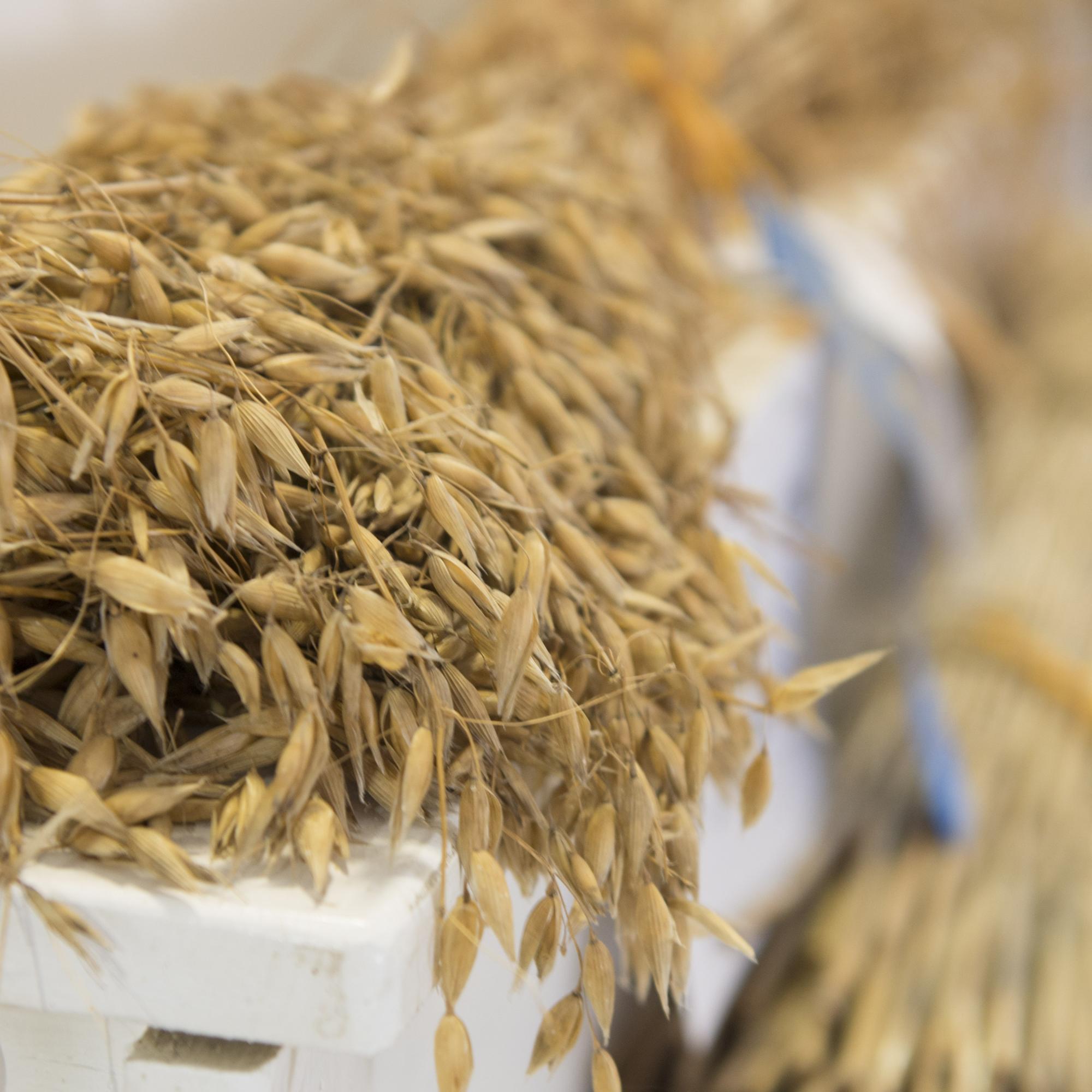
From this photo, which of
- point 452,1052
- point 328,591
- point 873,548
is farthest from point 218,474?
point 873,548

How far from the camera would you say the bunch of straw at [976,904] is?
2.07 feet

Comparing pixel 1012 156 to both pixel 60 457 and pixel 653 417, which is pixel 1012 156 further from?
pixel 60 457

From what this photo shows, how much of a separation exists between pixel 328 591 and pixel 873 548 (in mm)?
889

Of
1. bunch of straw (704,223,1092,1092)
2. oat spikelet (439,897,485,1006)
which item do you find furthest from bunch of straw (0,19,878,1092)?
bunch of straw (704,223,1092,1092)

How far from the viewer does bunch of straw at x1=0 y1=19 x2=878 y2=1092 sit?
0.28m

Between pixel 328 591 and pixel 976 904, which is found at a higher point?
pixel 328 591

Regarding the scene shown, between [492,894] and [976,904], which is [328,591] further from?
[976,904]

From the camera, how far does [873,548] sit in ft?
3.59

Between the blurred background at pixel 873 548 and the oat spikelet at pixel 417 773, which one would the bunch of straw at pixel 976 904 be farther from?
the oat spikelet at pixel 417 773

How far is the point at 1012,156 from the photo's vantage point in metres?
1.43

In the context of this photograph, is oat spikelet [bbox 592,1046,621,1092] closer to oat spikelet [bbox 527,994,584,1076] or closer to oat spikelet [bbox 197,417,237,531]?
oat spikelet [bbox 527,994,584,1076]

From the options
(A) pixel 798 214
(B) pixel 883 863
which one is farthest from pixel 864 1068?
(A) pixel 798 214

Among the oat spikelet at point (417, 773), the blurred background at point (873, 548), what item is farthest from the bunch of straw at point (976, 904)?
the oat spikelet at point (417, 773)

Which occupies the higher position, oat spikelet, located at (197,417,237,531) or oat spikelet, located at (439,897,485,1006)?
oat spikelet, located at (197,417,237,531)
